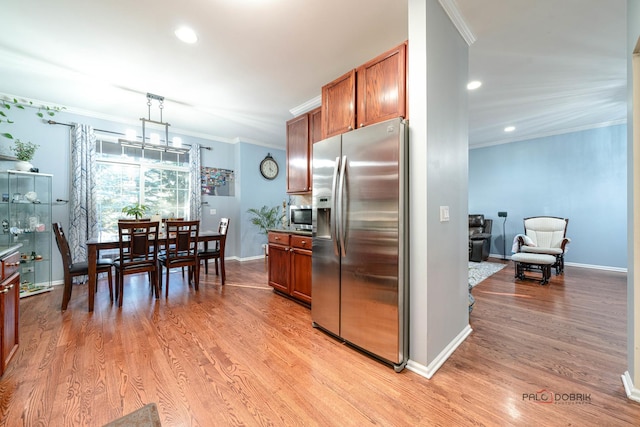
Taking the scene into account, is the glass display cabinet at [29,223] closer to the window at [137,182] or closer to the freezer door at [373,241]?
the window at [137,182]

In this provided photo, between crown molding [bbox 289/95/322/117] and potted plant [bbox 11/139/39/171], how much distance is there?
368 cm

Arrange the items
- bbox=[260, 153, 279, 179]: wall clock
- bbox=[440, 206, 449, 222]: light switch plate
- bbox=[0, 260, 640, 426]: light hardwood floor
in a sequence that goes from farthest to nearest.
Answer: bbox=[260, 153, 279, 179]: wall clock
bbox=[440, 206, 449, 222]: light switch plate
bbox=[0, 260, 640, 426]: light hardwood floor

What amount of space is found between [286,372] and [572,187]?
653cm

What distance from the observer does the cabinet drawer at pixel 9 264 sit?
5.64ft

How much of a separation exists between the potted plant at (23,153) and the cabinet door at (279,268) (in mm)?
3423

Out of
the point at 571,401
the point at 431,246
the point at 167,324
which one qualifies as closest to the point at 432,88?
the point at 431,246

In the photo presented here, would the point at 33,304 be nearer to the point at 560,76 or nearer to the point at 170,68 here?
the point at 170,68

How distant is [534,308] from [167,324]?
163 inches

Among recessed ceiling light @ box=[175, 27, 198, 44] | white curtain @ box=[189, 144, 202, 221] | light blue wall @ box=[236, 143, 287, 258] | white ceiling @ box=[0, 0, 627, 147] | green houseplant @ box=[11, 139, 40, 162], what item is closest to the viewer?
white ceiling @ box=[0, 0, 627, 147]

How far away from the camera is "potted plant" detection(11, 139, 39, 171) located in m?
3.36

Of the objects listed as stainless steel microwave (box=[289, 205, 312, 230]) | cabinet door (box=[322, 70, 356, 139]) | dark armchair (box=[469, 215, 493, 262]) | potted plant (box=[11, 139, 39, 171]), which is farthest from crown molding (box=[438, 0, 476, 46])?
potted plant (box=[11, 139, 39, 171])

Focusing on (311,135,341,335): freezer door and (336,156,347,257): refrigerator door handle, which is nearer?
(336,156,347,257): refrigerator door handle

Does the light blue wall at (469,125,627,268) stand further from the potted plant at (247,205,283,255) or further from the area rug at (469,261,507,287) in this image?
the potted plant at (247,205,283,255)

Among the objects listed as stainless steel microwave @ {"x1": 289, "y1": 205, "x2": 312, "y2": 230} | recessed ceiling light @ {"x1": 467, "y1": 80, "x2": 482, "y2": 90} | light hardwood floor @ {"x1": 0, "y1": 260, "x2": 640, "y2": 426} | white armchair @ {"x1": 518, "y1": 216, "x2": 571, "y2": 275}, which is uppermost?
recessed ceiling light @ {"x1": 467, "y1": 80, "x2": 482, "y2": 90}
